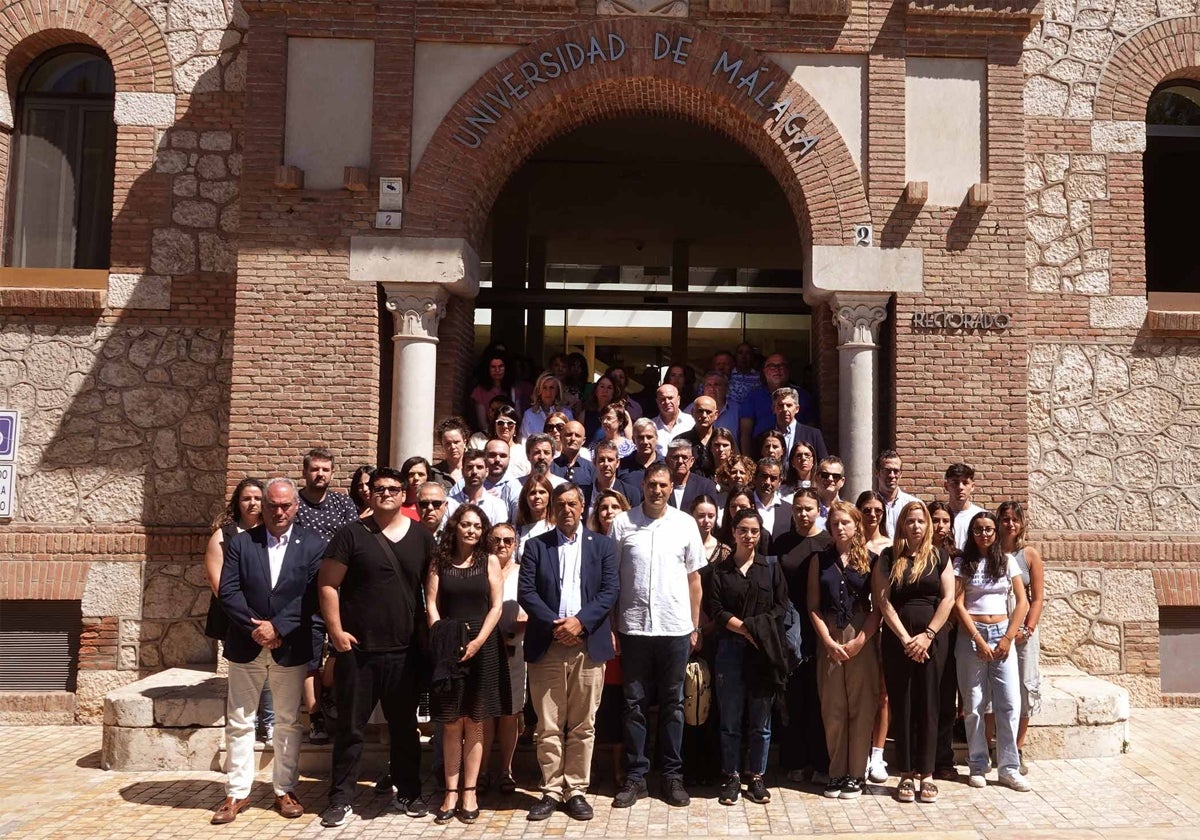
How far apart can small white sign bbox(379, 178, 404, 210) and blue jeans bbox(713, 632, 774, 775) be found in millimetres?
4787

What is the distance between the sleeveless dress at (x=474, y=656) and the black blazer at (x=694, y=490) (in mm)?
1504

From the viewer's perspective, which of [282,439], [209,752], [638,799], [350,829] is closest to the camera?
[350,829]

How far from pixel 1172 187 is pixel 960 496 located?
543 cm

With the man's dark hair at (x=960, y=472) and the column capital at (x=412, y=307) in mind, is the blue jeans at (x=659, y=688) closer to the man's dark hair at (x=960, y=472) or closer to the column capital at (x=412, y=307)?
the man's dark hair at (x=960, y=472)

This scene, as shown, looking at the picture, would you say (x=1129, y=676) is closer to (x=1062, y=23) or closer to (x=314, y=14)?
(x=1062, y=23)

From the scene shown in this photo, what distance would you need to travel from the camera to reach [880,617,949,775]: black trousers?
20.0ft

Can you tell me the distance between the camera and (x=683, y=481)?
666 centimetres

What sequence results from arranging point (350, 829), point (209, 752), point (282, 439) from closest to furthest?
point (350, 829)
point (209, 752)
point (282, 439)

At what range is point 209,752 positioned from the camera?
22.5 ft

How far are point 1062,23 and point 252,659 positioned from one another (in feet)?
30.0

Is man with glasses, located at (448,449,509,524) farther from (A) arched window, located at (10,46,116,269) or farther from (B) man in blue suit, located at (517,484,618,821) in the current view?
(A) arched window, located at (10,46,116,269)

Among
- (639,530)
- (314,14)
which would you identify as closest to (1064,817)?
(639,530)

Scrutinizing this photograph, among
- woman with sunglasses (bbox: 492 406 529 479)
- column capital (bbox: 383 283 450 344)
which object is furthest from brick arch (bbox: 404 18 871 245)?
woman with sunglasses (bbox: 492 406 529 479)

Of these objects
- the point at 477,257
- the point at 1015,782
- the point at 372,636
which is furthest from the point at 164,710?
the point at 1015,782
